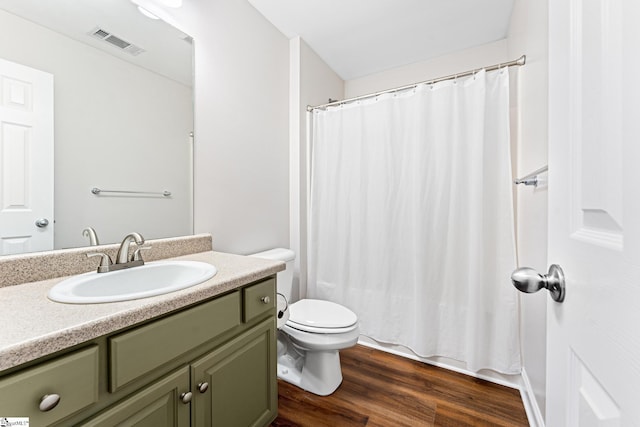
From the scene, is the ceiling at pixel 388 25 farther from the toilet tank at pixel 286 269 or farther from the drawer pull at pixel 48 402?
the drawer pull at pixel 48 402

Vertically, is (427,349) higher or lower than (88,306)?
lower

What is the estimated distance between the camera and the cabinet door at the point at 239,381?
2.88ft

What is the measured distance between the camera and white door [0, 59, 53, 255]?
87 centimetres

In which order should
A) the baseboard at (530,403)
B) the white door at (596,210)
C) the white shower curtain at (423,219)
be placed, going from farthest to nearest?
the white shower curtain at (423,219) → the baseboard at (530,403) → the white door at (596,210)

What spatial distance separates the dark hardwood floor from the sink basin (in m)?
0.88

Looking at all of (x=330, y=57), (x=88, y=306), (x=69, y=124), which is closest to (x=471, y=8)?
(x=330, y=57)

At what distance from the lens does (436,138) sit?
1744 millimetres

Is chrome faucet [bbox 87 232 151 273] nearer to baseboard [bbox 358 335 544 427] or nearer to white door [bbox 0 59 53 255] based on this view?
white door [bbox 0 59 53 255]

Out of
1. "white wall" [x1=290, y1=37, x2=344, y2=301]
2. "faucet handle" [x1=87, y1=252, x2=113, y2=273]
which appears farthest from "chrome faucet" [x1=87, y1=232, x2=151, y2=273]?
"white wall" [x1=290, y1=37, x2=344, y2=301]

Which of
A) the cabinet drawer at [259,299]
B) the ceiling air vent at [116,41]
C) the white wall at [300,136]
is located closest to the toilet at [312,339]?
the cabinet drawer at [259,299]

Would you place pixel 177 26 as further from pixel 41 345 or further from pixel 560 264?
pixel 560 264

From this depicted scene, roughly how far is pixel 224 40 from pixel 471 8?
1529 millimetres

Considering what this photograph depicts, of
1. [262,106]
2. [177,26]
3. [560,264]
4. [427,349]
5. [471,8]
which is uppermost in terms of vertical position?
[471,8]

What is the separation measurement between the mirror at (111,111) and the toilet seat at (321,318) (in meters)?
0.79
